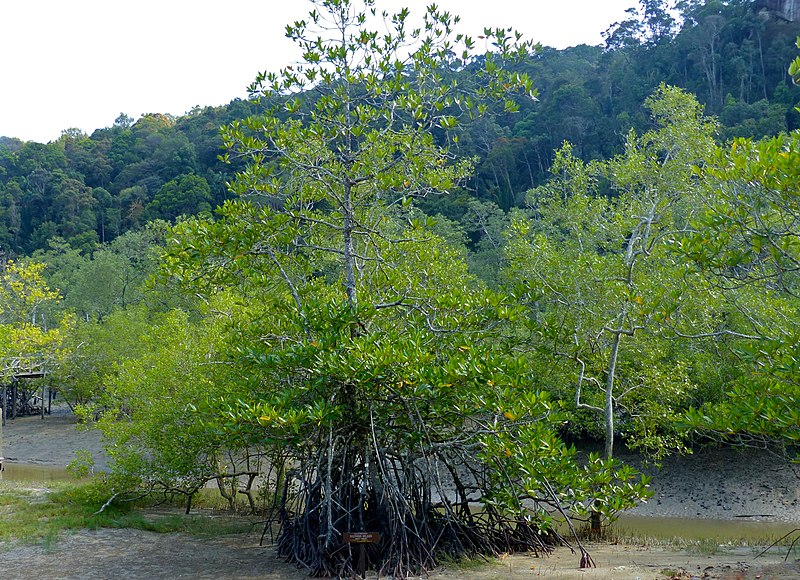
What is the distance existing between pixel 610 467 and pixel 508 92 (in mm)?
5058

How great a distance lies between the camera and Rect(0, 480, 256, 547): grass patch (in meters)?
11.0

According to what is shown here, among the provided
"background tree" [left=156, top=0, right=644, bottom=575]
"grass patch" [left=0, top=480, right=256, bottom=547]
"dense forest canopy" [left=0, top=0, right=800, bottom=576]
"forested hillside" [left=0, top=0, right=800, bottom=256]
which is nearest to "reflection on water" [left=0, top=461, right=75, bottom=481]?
"dense forest canopy" [left=0, top=0, right=800, bottom=576]

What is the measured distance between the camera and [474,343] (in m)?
9.44

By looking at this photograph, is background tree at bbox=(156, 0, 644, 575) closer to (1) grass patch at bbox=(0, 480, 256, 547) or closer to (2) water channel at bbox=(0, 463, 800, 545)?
(1) grass patch at bbox=(0, 480, 256, 547)

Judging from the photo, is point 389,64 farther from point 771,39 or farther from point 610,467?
point 771,39

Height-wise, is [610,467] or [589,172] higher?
[589,172]

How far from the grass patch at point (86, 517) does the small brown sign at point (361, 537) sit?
424 cm

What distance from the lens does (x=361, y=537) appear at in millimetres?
8031

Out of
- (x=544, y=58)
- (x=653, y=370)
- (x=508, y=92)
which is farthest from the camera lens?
(x=544, y=58)

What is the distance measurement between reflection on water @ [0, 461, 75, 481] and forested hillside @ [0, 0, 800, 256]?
27315 millimetres

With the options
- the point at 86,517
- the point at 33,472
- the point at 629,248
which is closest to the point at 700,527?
the point at 629,248

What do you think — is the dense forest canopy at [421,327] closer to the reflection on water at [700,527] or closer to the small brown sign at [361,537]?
the small brown sign at [361,537]

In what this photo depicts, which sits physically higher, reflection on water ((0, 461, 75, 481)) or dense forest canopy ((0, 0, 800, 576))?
dense forest canopy ((0, 0, 800, 576))

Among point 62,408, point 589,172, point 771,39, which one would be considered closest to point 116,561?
point 589,172
